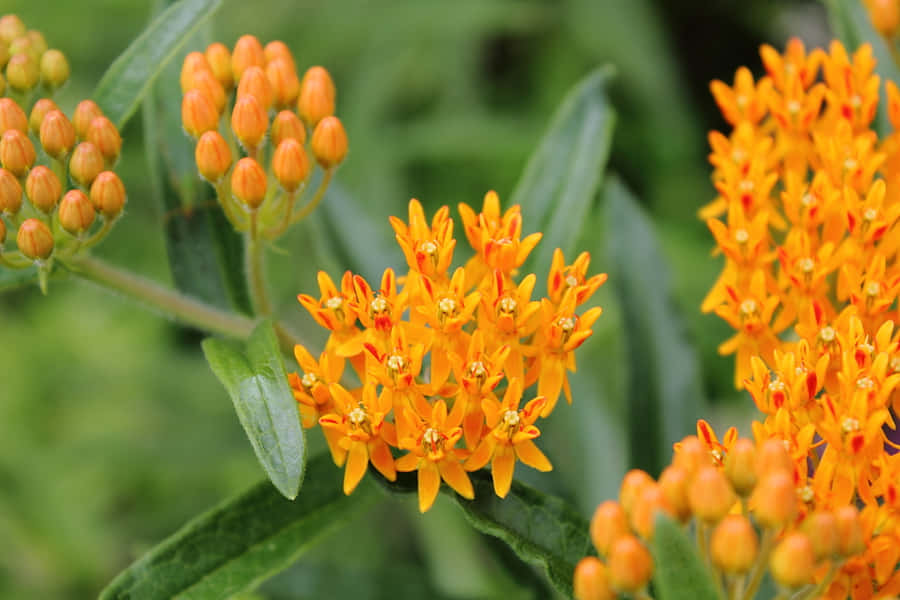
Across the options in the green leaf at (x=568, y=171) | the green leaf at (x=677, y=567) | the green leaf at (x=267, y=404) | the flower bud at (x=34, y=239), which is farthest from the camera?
the green leaf at (x=568, y=171)

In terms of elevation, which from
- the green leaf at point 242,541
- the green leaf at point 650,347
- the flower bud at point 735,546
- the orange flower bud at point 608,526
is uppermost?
the flower bud at point 735,546

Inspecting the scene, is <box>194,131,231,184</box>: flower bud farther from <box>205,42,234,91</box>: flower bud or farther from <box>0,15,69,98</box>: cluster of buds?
<box>0,15,69,98</box>: cluster of buds

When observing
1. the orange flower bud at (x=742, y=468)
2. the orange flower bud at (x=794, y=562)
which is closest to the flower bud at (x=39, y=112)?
the orange flower bud at (x=742, y=468)

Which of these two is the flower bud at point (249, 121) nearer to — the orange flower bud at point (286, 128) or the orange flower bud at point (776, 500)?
the orange flower bud at point (286, 128)

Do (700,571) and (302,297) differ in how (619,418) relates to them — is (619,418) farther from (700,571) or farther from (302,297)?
(700,571)

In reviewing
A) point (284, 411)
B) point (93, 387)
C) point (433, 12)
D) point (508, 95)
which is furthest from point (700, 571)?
point (508, 95)

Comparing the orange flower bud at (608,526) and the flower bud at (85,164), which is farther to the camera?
the flower bud at (85,164)
